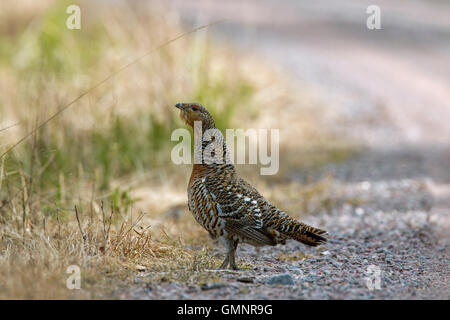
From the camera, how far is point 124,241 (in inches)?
211

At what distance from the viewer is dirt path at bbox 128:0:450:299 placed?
4898 millimetres

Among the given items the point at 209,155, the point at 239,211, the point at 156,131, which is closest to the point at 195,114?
the point at 209,155

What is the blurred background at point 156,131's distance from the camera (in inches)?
222

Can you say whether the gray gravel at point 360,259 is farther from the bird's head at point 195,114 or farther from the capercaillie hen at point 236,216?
A: the bird's head at point 195,114

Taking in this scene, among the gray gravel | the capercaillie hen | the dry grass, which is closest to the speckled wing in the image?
the capercaillie hen

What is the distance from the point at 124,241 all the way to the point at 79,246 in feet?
1.33

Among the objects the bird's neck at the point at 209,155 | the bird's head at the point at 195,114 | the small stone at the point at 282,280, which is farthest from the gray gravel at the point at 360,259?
the bird's head at the point at 195,114

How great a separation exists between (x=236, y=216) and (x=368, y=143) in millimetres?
6201

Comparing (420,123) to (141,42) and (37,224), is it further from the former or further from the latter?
(37,224)

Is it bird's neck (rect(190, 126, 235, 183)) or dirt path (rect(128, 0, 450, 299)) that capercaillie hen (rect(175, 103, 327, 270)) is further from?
dirt path (rect(128, 0, 450, 299))

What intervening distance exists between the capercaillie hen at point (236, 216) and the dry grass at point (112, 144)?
1.18 ft

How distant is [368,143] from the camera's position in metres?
10.8

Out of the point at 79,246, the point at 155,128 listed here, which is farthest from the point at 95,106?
the point at 79,246

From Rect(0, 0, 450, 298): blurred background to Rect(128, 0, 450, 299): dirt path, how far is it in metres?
0.06
